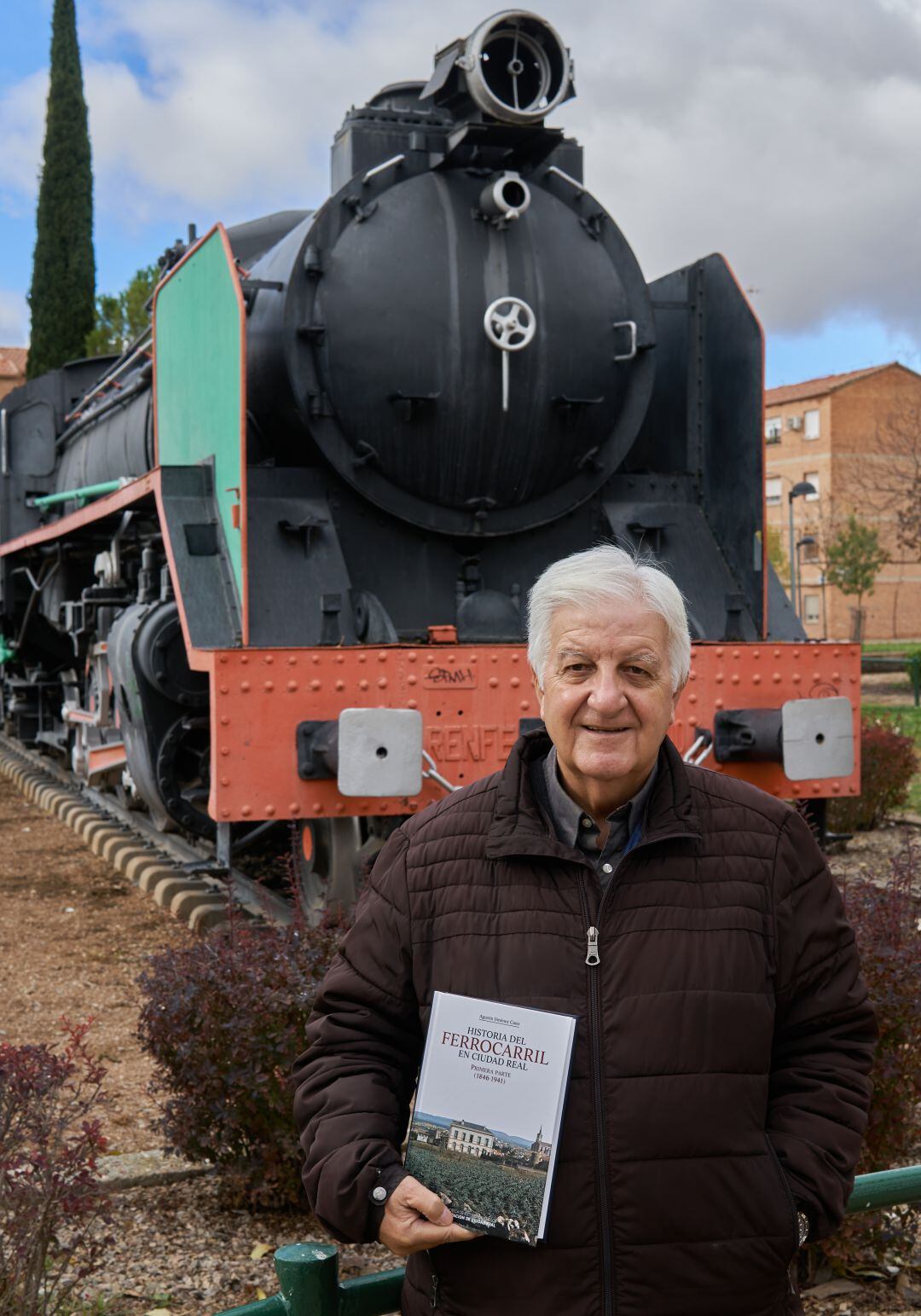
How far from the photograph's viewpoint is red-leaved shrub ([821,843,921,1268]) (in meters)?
2.86

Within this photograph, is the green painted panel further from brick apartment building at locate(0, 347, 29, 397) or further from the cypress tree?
brick apartment building at locate(0, 347, 29, 397)

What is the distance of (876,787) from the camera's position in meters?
8.61

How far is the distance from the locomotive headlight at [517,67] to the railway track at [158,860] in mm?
2957

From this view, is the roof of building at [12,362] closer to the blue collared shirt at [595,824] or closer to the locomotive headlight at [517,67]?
the locomotive headlight at [517,67]

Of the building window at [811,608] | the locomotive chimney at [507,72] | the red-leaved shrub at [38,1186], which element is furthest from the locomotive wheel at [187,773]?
the building window at [811,608]

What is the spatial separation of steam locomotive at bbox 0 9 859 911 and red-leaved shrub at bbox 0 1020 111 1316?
168 cm

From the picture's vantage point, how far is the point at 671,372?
602cm

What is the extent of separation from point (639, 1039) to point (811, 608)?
156ft

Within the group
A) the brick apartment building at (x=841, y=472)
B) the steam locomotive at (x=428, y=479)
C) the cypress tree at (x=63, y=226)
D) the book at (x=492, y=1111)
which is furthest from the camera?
the brick apartment building at (x=841, y=472)

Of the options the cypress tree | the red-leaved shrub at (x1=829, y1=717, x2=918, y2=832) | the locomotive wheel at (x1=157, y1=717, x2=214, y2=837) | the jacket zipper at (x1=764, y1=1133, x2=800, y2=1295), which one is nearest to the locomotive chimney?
the locomotive wheel at (x1=157, y1=717, x2=214, y2=837)

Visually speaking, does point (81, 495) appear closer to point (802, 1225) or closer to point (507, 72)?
point (507, 72)

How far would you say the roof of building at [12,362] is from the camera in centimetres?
5428

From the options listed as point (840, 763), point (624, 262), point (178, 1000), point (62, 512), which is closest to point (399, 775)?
point (178, 1000)

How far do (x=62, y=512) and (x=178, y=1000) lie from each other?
7.72 meters
